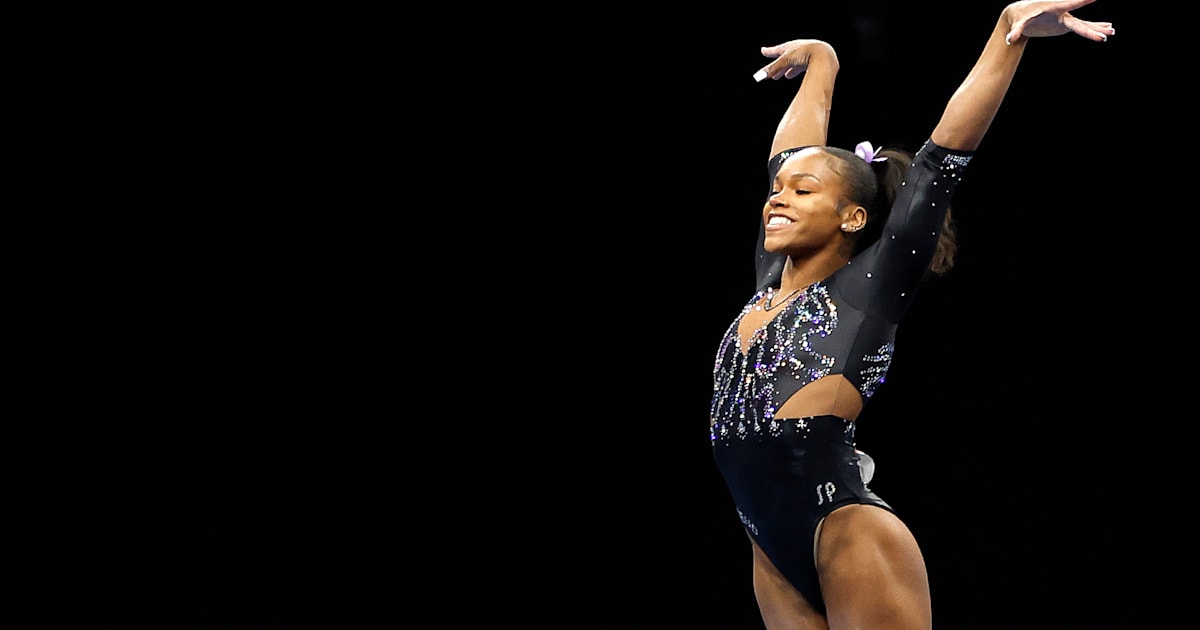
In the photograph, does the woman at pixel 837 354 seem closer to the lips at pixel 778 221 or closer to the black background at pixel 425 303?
the lips at pixel 778 221

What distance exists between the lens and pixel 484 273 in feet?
9.64

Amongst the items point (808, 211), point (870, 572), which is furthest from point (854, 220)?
point (870, 572)

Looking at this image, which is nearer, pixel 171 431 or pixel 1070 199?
pixel 1070 199

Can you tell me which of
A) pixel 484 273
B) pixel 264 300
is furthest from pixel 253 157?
pixel 484 273

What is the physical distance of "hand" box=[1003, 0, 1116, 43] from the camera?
162cm

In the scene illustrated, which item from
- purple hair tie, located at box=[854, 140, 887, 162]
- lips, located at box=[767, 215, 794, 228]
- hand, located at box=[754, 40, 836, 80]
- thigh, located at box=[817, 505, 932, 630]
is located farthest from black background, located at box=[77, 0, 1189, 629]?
thigh, located at box=[817, 505, 932, 630]

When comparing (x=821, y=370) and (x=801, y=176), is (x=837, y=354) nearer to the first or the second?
(x=821, y=370)

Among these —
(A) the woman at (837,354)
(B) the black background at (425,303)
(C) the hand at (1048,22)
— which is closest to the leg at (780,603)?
(A) the woman at (837,354)

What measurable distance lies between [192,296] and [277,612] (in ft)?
2.37

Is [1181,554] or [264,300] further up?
[264,300]

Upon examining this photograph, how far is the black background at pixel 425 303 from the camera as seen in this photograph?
2869 mm

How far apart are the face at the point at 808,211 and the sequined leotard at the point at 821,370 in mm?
62

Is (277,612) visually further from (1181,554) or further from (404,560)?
(1181,554)

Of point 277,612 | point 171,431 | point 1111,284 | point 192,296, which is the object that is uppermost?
point 1111,284
